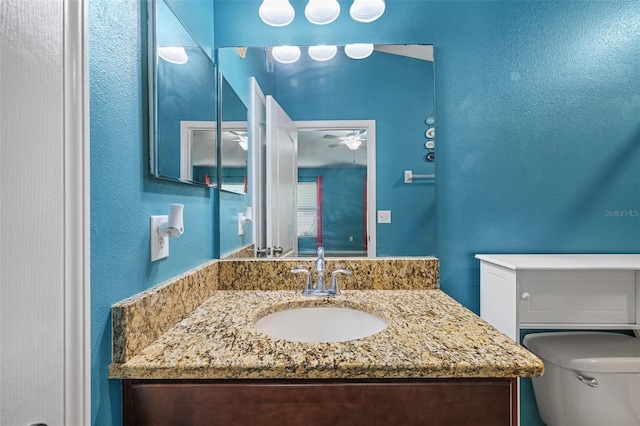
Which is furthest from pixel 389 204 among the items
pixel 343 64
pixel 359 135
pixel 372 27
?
pixel 372 27

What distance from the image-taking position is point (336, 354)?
27.5 inches

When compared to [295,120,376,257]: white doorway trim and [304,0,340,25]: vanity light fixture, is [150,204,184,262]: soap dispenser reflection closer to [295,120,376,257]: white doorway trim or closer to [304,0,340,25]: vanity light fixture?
[295,120,376,257]: white doorway trim

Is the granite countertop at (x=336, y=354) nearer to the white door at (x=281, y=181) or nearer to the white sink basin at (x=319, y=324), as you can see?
the white sink basin at (x=319, y=324)

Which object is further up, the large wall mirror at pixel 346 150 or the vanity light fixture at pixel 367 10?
the vanity light fixture at pixel 367 10

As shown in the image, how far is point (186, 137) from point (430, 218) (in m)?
0.96

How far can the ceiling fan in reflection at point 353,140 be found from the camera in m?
1.36

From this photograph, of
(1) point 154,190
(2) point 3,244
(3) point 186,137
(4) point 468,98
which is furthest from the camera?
(4) point 468,98

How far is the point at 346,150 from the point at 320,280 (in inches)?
21.2

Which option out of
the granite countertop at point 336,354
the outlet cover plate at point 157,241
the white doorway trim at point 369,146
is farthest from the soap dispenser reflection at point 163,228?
the white doorway trim at point 369,146

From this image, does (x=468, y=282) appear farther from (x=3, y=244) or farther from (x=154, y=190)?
(x=3, y=244)

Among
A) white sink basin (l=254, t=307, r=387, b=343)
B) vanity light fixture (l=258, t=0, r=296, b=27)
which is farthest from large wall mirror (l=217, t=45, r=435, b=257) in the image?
white sink basin (l=254, t=307, r=387, b=343)

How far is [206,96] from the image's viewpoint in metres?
1.17

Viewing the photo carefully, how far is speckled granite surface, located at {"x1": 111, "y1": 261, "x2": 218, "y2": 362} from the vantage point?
0.67 metres

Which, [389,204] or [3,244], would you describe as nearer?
[3,244]
